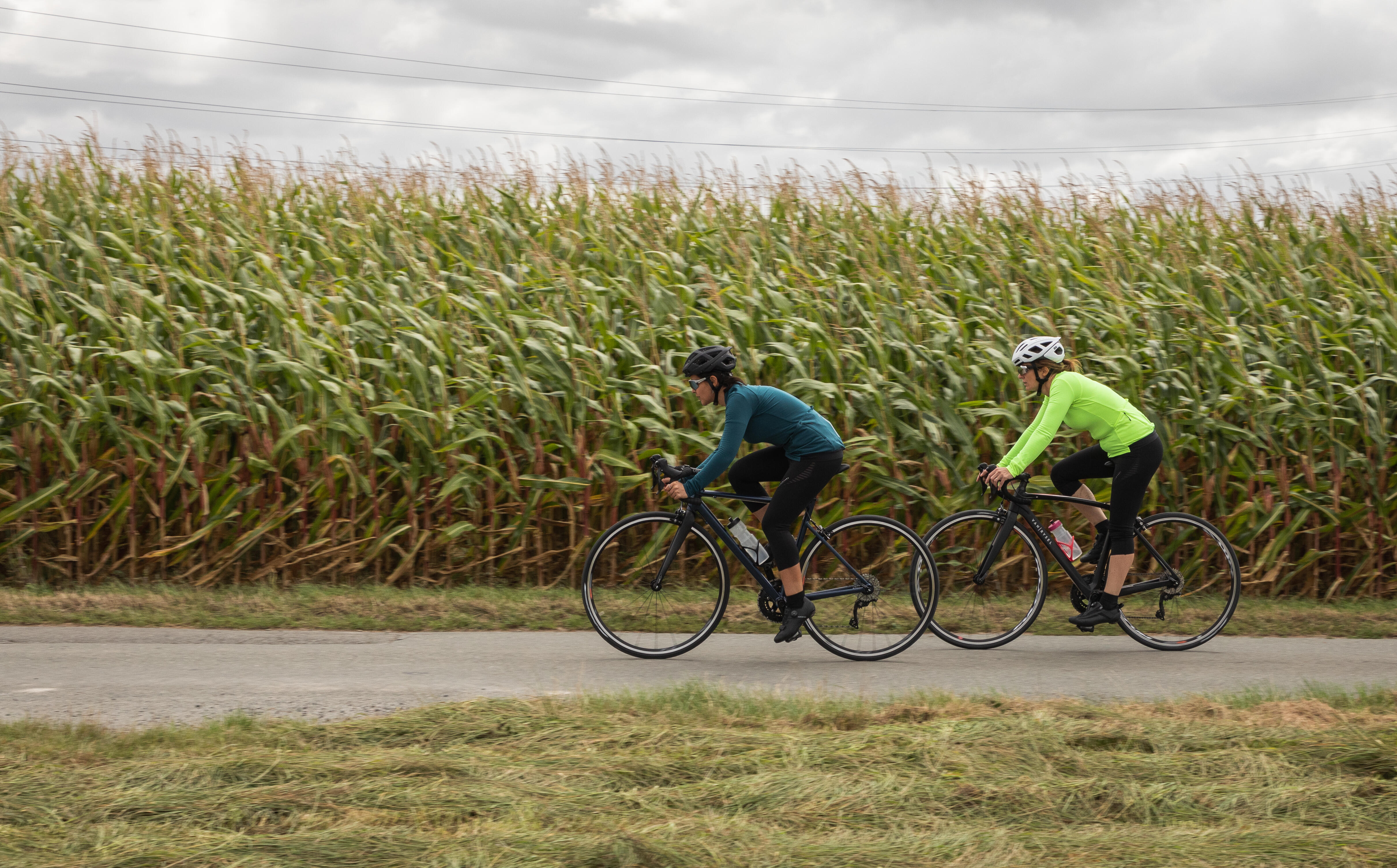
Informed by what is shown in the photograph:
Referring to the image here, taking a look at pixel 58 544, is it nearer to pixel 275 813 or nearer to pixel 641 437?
pixel 641 437

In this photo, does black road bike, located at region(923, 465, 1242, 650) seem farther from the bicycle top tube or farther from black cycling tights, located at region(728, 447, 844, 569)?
the bicycle top tube

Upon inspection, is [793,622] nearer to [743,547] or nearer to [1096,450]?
[743,547]

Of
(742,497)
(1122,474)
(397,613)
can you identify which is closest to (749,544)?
(742,497)

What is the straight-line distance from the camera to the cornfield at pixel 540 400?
948cm

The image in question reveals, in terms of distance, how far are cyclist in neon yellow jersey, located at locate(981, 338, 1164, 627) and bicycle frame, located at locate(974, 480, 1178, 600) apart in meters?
0.08

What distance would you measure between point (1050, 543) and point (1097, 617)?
0.58 metres

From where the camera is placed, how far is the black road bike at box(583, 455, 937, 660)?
24.8ft

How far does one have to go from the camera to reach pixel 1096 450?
314 inches

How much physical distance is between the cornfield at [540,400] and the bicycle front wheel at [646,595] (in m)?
1.67

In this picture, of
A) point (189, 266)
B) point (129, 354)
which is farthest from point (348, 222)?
point (129, 354)

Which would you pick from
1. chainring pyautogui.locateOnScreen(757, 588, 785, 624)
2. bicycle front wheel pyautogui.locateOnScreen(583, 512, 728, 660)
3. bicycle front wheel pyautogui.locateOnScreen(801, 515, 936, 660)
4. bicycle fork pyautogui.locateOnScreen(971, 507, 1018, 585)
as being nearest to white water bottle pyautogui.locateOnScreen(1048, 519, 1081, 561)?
bicycle fork pyautogui.locateOnScreen(971, 507, 1018, 585)

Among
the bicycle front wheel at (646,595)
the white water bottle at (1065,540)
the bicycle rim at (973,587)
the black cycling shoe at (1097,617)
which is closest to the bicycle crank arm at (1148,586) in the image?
the black cycling shoe at (1097,617)

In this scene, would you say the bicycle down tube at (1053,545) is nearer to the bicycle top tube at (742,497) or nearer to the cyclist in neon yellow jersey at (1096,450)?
the cyclist in neon yellow jersey at (1096,450)

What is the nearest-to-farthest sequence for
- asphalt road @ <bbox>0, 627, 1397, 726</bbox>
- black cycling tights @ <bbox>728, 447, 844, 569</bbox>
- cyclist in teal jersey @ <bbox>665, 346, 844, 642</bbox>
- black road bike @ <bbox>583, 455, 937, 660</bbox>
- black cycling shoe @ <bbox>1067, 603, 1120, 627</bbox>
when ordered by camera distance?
asphalt road @ <bbox>0, 627, 1397, 726</bbox>, cyclist in teal jersey @ <bbox>665, 346, 844, 642</bbox>, black cycling tights @ <bbox>728, 447, 844, 569</bbox>, black road bike @ <bbox>583, 455, 937, 660</bbox>, black cycling shoe @ <bbox>1067, 603, 1120, 627</bbox>
